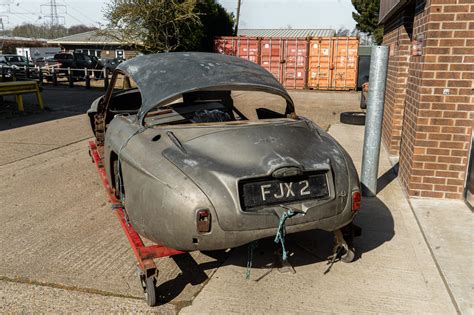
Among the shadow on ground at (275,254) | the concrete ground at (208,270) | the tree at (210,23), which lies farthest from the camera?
the tree at (210,23)

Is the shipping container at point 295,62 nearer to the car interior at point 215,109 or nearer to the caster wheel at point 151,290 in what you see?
the car interior at point 215,109

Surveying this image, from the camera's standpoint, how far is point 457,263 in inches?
139

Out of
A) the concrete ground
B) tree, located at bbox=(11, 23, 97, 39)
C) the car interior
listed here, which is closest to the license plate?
the concrete ground

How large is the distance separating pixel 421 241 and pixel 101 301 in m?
2.94

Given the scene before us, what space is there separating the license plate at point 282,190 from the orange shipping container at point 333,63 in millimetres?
19590

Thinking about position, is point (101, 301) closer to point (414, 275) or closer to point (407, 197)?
point (414, 275)

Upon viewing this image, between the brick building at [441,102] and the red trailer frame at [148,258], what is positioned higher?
the brick building at [441,102]

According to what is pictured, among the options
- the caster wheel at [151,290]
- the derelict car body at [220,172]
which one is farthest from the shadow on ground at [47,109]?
the caster wheel at [151,290]

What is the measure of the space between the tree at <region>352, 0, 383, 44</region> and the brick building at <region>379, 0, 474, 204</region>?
33.2 metres

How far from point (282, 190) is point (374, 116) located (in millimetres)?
2616

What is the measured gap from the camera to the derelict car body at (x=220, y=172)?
2.75 m

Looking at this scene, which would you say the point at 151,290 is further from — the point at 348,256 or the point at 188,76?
the point at 188,76

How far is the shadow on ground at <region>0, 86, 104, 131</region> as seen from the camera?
10.8 m

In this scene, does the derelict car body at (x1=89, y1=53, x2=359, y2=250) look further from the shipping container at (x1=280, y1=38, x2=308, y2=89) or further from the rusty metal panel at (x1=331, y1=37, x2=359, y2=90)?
the shipping container at (x1=280, y1=38, x2=308, y2=89)
